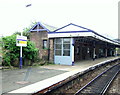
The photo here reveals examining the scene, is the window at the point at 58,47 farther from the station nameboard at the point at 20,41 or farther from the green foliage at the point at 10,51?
the station nameboard at the point at 20,41

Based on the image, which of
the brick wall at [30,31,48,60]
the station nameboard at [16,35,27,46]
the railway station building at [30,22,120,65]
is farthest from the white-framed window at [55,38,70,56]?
the station nameboard at [16,35,27,46]

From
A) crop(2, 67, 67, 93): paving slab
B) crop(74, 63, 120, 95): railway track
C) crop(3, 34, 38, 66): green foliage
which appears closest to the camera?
crop(2, 67, 67, 93): paving slab

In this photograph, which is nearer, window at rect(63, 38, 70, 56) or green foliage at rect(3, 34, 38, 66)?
green foliage at rect(3, 34, 38, 66)

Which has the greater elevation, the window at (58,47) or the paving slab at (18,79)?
the window at (58,47)

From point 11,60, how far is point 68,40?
709cm

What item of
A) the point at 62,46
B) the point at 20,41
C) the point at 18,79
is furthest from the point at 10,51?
the point at 62,46

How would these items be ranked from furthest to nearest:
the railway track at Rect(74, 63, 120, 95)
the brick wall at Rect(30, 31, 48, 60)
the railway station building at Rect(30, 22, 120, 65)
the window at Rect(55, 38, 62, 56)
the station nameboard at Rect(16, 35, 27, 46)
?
the brick wall at Rect(30, 31, 48, 60) → the window at Rect(55, 38, 62, 56) → the railway station building at Rect(30, 22, 120, 65) → the station nameboard at Rect(16, 35, 27, 46) → the railway track at Rect(74, 63, 120, 95)

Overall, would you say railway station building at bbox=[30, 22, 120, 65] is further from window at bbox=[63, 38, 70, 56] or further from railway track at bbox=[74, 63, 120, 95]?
railway track at bbox=[74, 63, 120, 95]

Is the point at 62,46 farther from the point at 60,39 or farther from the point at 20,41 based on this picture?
the point at 20,41

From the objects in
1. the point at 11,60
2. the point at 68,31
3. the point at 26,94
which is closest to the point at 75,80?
the point at 26,94

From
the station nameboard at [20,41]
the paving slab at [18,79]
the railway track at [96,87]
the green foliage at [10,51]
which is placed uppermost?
the station nameboard at [20,41]

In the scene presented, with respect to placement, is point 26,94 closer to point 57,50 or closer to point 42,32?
point 57,50

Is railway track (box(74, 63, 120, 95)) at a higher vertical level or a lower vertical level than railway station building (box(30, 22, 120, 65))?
lower

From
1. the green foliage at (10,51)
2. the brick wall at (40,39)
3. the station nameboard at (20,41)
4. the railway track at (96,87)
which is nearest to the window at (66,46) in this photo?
the brick wall at (40,39)
